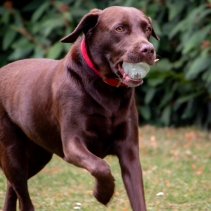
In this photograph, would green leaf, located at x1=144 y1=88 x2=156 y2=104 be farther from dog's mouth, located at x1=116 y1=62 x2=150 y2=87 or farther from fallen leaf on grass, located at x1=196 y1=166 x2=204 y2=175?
dog's mouth, located at x1=116 y1=62 x2=150 y2=87

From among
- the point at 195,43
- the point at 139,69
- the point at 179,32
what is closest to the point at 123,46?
the point at 139,69

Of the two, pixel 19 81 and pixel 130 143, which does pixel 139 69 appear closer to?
pixel 130 143

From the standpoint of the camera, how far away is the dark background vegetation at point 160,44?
11.2 meters

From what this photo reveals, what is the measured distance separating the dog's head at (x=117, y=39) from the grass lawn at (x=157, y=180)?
172cm

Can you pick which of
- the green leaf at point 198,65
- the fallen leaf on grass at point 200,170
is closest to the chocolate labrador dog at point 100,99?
the fallen leaf on grass at point 200,170

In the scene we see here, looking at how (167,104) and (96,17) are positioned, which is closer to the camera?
(96,17)

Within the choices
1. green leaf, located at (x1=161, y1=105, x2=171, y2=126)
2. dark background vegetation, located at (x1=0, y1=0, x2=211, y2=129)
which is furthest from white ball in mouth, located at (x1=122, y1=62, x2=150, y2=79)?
green leaf, located at (x1=161, y1=105, x2=171, y2=126)

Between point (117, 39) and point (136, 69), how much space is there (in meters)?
0.30

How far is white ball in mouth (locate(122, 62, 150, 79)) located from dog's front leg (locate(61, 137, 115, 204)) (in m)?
0.63

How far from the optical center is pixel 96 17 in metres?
5.07

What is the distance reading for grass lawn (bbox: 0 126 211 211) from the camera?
251 inches

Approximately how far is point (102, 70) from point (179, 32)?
23.2ft

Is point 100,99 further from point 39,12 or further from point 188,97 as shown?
point 39,12

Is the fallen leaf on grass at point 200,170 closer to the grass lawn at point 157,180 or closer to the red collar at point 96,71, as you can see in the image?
the grass lawn at point 157,180
